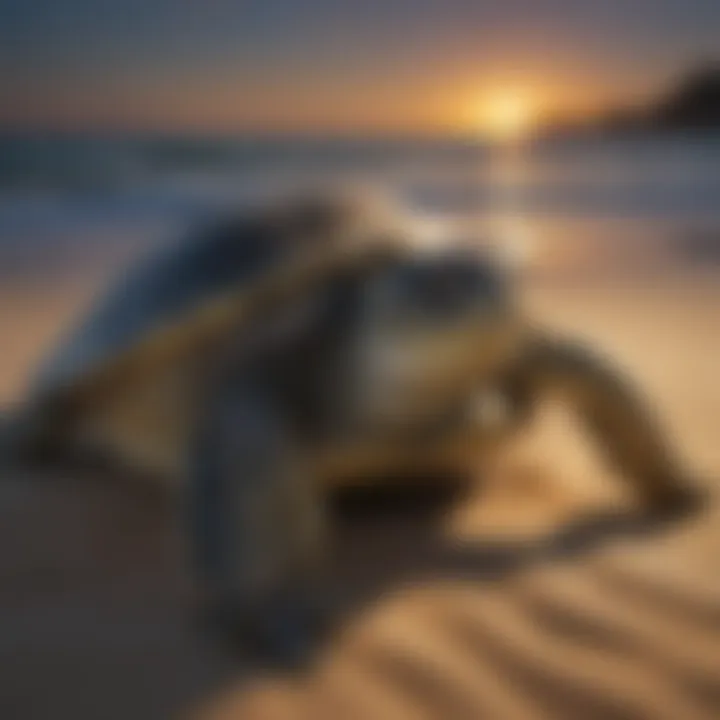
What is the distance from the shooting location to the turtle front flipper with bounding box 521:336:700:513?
1188mm

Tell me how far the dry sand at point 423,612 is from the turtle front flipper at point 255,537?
3cm

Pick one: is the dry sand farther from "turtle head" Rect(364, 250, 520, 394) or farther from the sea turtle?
"turtle head" Rect(364, 250, 520, 394)

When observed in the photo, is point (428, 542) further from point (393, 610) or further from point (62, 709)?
point (62, 709)

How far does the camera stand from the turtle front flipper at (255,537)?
0.90 metres

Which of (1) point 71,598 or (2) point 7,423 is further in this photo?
(2) point 7,423

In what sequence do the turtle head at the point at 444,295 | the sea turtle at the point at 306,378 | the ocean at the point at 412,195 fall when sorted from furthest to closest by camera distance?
the ocean at the point at 412,195, the turtle head at the point at 444,295, the sea turtle at the point at 306,378

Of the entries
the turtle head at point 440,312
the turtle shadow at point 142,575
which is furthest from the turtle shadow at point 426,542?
the turtle head at point 440,312

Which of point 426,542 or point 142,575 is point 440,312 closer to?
point 426,542

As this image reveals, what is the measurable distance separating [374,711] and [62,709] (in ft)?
0.75

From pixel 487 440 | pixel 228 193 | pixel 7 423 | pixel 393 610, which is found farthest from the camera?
pixel 228 193

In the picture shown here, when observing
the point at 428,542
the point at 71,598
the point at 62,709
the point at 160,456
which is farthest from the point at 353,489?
the point at 62,709

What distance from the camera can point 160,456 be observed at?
51.9 inches

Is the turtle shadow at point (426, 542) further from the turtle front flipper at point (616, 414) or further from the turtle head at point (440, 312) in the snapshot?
the turtle head at point (440, 312)

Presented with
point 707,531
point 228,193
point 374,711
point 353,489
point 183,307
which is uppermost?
point 228,193
